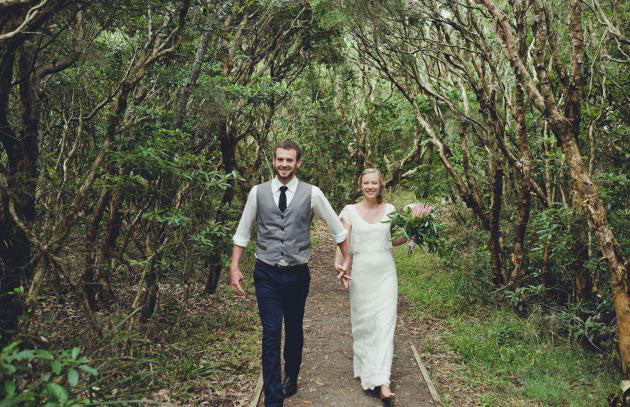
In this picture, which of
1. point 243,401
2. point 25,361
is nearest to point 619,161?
point 243,401

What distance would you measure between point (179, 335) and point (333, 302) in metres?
3.80

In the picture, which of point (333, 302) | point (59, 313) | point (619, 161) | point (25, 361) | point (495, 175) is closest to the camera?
point (25, 361)

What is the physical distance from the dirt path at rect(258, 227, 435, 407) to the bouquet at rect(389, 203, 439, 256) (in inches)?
64.1

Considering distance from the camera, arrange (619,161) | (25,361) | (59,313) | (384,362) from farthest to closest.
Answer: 1. (59,313)
2. (619,161)
3. (384,362)
4. (25,361)

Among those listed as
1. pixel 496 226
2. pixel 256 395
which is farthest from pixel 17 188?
pixel 496 226

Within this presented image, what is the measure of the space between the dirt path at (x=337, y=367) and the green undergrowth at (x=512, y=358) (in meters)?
0.45

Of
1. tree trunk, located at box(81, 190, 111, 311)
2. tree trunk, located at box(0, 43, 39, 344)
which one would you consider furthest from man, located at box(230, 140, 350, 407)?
tree trunk, located at box(81, 190, 111, 311)

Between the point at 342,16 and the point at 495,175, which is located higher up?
the point at 342,16

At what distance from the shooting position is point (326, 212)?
16.4ft

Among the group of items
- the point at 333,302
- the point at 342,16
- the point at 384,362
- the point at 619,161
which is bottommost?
the point at 333,302

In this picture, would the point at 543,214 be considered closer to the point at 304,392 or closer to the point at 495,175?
the point at 495,175

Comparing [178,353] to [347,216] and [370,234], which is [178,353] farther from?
[370,234]

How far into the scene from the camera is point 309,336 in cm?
784

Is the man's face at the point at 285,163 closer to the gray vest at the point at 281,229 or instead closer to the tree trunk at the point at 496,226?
the gray vest at the point at 281,229
